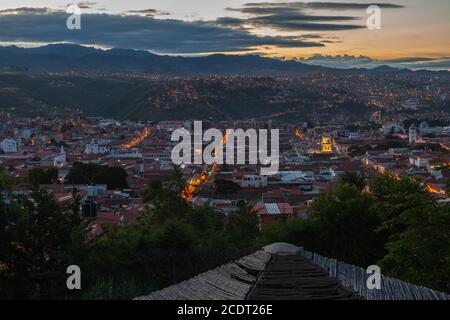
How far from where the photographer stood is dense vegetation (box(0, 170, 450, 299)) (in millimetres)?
8023

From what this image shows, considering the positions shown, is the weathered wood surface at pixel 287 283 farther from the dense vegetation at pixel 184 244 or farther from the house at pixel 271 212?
the house at pixel 271 212

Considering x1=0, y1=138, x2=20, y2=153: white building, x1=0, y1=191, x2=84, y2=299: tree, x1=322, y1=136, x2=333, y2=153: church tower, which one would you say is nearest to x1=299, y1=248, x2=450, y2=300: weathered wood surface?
x1=0, y1=191, x2=84, y2=299: tree

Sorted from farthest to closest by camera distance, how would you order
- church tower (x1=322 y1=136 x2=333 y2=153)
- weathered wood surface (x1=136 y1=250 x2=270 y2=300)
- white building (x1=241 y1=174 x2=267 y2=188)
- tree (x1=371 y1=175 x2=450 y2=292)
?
1. church tower (x1=322 y1=136 x2=333 y2=153)
2. white building (x1=241 y1=174 x2=267 y2=188)
3. tree (x1=371 y1=175 x2=450 y2=292)
4. weathered wood surface (x1=136 y1=250 x2=270 y2=300)

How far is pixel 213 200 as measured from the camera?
28.1 meters

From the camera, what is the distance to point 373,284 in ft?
17.0

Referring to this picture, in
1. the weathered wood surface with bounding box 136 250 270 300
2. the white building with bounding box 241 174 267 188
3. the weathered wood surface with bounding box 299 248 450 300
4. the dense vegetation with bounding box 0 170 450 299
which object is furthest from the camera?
the white building with bounding box 241 174 267 188

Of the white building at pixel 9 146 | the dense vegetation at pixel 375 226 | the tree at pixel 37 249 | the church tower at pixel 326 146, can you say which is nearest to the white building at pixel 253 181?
the dense vegetation at pixel 375 226

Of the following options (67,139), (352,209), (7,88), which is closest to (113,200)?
(352,209)

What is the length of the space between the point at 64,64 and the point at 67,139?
124491mm

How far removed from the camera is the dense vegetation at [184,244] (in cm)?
802

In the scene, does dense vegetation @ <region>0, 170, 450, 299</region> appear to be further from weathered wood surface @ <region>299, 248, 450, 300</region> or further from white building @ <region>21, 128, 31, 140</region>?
white building @ <region>21, 128, 31, 140</region>

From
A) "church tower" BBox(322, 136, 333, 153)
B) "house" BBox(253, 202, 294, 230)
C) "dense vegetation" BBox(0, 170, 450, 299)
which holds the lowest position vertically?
"church tower" BBox(322, 136, 333, 153)

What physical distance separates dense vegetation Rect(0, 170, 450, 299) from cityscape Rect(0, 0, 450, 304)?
0.08ft
